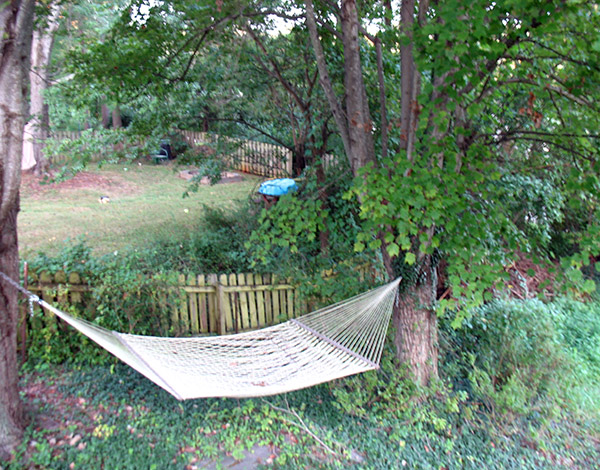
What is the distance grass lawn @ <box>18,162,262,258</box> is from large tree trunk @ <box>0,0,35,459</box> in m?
1.54

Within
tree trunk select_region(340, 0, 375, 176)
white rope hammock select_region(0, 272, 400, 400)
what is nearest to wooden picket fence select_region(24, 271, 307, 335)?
white rope hammock select_region(0, 272, 400, 400)

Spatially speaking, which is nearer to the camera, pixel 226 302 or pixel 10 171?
Result: pixel 10 171

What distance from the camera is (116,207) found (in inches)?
385

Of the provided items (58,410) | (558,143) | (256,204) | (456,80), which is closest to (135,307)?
(58,410)

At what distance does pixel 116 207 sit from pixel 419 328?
737 centimetres

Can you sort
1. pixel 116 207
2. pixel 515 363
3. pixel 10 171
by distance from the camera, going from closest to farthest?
1. pixel 10 171
2. pixel 515 363
3. pixel 116 207

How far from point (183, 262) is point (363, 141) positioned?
8.02ft

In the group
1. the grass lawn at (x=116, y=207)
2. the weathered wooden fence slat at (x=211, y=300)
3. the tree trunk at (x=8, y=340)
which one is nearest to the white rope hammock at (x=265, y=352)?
the tree trunk at (x=8, y=340)

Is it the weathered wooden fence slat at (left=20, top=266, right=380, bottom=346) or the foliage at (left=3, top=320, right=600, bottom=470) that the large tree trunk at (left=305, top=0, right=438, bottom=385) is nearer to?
the foliage at (left=3, top=320, right=600, bottom=470)

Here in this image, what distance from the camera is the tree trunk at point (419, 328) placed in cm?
427

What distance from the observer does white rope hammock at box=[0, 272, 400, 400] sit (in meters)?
2.92

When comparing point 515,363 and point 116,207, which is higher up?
point 116,207

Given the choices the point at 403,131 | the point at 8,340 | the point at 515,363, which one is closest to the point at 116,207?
the point at 8,340

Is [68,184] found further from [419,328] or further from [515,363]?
[515,363]
